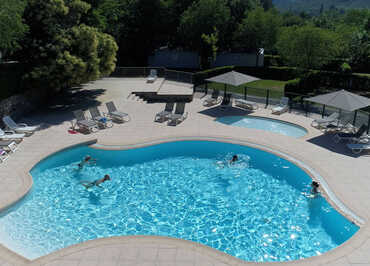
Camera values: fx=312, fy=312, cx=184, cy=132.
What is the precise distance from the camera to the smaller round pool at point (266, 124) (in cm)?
1841

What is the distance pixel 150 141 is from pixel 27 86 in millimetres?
9212

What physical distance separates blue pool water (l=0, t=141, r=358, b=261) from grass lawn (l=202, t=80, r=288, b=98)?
915 cm

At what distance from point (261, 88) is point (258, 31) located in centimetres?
1042

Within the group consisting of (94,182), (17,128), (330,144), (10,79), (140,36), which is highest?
(140,36)

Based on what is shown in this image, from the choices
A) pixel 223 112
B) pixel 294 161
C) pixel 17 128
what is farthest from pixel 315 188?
pixel 17 128

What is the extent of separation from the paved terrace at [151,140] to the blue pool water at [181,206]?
0.78 metres

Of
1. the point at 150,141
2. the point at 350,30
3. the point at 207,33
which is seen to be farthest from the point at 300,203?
the point at 350,30

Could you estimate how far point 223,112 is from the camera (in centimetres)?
2150

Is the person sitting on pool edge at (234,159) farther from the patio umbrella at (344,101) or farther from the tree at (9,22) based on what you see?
the tree at (9,22)

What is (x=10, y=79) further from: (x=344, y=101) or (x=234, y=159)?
(x=344, y=101)

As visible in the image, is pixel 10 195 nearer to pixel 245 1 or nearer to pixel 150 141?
pixel 150 141

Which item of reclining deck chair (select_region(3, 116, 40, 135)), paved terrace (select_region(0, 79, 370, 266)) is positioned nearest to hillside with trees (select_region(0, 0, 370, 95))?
reclining deck chair (select_region(3, 116, 40, 135))

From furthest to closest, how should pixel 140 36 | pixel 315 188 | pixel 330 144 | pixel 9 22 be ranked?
pixel 140 36
pixel 330 144
pixel 9 22
pixel 315 188

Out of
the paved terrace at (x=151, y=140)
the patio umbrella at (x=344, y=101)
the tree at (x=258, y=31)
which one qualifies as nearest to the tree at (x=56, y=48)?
the paved terrace at (x=151, y=140)
